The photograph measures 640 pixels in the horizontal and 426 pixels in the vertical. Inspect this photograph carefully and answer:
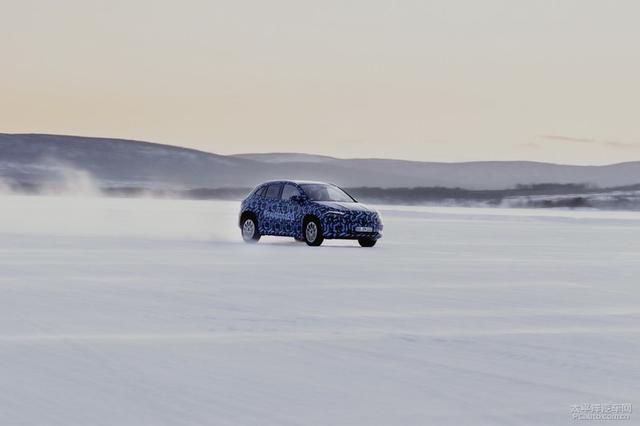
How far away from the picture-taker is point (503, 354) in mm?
11375

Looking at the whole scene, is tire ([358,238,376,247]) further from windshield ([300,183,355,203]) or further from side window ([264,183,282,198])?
side window ([264,183,282,198])

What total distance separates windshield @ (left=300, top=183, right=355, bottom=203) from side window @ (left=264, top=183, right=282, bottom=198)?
2.76 feet

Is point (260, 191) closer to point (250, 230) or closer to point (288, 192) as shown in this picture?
point (288, 192)

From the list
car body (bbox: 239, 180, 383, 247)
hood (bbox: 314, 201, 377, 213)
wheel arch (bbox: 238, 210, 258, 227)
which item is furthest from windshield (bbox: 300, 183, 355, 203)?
wheel arch (bbox: 238, 210, 258, 227)

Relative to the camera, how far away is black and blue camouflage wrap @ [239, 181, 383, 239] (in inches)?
1234

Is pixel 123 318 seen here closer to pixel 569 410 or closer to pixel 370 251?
pixel 569 410

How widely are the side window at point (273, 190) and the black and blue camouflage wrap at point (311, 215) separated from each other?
15 cm

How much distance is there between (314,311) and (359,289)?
3.35m

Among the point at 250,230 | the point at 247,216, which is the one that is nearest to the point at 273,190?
the point at 247,216

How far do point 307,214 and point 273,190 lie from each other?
1952mm

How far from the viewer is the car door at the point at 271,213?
107 feet

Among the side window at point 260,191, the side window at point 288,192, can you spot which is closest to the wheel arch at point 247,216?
the side window at point 260,191

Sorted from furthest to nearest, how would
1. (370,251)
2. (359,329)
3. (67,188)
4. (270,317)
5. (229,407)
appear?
1. (67,188)
2. (370,251)
3. (270,317)
4. (359,329)
5. (229,407)

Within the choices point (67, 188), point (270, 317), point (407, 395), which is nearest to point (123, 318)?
point (270, 317)
